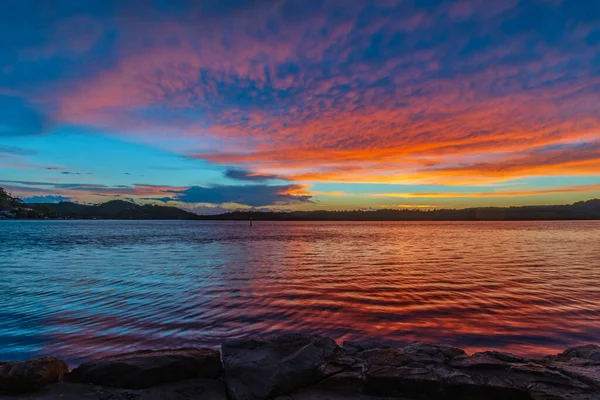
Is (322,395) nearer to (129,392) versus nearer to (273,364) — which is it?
(273,364)

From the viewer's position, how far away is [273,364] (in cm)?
693

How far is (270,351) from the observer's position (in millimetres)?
7633

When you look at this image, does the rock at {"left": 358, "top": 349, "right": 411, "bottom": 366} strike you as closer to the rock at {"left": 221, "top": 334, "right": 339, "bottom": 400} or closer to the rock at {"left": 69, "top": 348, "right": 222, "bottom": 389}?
the rock at {"left": 221, "top": 334, "right": 339, "bottom": 400}

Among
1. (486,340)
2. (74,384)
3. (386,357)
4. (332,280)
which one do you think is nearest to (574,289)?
(486,340)

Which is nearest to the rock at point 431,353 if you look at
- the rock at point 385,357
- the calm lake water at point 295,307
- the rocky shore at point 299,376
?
the rocky shore at point 299,376

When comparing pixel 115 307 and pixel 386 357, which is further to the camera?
pixel 115 307

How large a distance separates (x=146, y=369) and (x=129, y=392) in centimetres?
50

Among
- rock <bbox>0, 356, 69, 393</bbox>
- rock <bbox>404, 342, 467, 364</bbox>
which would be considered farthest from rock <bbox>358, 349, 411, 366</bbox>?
rock <bbox>0, 356, 69, 393</bbox>

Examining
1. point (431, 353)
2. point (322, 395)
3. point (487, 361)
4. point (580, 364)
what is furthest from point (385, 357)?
point (580, 364)

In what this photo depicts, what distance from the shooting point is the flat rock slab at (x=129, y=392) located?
20.7 feet

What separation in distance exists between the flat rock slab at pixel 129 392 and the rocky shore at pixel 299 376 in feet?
0.06

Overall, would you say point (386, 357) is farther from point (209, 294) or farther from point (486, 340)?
point (209, 294)

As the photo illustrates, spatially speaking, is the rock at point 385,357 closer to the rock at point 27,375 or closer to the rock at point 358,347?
the rock at point 358,347

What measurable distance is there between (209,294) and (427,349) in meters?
12.1
